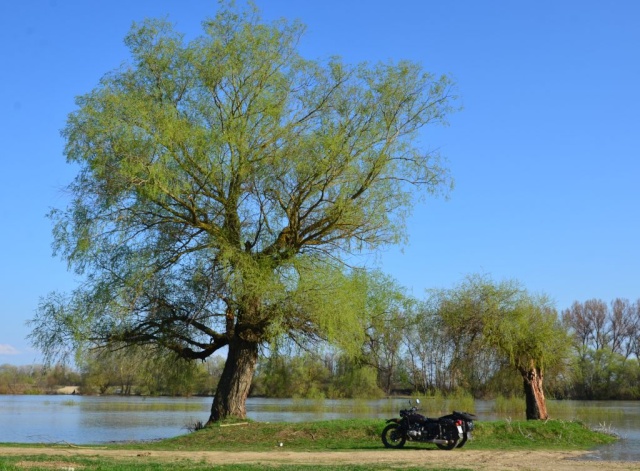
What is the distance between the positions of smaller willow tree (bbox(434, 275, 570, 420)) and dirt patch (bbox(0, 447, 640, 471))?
7.59 meters

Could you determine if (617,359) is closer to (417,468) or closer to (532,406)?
(532,406)

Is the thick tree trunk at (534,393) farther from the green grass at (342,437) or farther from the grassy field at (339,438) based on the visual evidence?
the green grass at (342,437)

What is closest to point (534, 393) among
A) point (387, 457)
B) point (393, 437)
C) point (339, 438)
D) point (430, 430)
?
point (430, 430)

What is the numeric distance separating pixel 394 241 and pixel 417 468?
10.8 meters

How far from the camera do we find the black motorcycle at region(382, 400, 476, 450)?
17.8 metres

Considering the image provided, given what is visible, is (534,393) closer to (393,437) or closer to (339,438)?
(393,437)

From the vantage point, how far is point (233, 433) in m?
20.1

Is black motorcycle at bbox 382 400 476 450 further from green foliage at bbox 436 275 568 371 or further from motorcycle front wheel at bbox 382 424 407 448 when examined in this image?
green foliage at bbox 436 275 568 371

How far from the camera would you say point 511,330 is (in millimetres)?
25078

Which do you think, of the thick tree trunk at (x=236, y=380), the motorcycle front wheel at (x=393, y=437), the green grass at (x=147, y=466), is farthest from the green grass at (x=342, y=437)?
the green grass at (x=147, y=466)

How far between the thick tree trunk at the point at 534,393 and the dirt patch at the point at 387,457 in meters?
7.44

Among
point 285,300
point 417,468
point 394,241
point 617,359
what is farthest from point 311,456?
point 617,359

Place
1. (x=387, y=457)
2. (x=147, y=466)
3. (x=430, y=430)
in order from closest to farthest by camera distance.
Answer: (x=147, y=466) → (x=387, y=457) → (x=430, y=430)

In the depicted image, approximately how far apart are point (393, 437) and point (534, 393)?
360 inches
